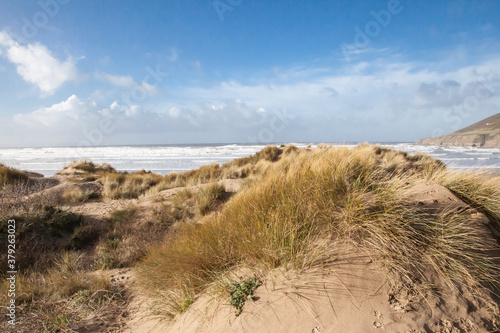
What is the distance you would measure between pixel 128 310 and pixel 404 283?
3670 millimetres

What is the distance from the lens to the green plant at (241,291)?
228cm

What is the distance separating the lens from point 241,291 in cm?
238

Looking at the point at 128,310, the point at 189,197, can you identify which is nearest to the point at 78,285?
the point at 128,310

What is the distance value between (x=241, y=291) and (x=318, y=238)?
3.51 feet

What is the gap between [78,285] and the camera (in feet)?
13.0

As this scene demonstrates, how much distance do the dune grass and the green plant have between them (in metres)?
0.24

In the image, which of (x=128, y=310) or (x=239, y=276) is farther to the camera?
(x=128, y=310)

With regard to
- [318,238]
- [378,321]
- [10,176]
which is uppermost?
[318,238]

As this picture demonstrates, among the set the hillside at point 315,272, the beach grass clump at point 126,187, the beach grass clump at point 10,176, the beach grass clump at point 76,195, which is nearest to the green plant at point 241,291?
the hillside at point 315,272

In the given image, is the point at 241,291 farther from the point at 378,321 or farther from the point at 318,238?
the point at 378,321

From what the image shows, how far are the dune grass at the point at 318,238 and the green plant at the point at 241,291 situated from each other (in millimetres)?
239

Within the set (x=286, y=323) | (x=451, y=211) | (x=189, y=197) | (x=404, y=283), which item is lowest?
(x=189, y=197)

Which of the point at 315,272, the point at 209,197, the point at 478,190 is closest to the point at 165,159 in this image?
the point at 209,197

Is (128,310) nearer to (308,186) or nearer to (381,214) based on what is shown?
(308,186)
